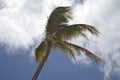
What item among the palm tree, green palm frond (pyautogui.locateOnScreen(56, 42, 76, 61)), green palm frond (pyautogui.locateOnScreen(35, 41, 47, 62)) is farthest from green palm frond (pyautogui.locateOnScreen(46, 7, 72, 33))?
A: green palm frond (pyautogui.locateOnScreen(35, 41, 47, 62))

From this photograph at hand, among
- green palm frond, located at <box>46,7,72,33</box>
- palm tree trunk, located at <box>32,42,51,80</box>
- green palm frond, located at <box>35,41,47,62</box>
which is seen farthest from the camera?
green palm frond, located at <box>35,41,47,62</box>

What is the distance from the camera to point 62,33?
2678cm

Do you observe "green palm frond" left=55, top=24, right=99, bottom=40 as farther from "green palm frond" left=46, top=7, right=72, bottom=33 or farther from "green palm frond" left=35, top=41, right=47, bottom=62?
"green palm frond" left=35, top=41, right=47, bottom=62

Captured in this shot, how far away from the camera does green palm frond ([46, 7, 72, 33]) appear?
27109 millimetres

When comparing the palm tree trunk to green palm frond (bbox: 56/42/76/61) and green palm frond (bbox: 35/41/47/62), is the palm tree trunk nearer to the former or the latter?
green palm frond (bbox: 56/42/76/61)

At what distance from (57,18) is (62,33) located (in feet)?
4.31

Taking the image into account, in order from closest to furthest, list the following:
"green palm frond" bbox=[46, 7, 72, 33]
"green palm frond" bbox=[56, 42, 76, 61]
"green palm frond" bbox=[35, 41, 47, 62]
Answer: "green palm frond" bbox=[56, 42, 76, 61]
"green palm frond" bbox=[46, 7, 72, 33]
"green palm frond" bbox=[35, 41, 47, 62]

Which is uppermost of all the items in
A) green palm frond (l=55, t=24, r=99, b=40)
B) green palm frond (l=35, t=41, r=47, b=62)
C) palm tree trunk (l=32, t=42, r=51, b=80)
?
green palm frond (l=55, t=24, r=99, b=40)

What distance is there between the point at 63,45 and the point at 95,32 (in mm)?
2790

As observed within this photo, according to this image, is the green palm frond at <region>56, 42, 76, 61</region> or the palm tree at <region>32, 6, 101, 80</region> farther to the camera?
the green palm frond at <region>56, 42, 76, 61</region>

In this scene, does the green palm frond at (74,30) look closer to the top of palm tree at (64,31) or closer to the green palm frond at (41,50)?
the top of palm tree at (64,31)

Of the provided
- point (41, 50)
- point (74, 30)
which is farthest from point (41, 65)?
point (74, 30)

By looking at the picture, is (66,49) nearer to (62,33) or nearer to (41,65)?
(62,33)

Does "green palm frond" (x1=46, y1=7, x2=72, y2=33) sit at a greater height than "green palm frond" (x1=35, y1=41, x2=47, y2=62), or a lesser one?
greater
